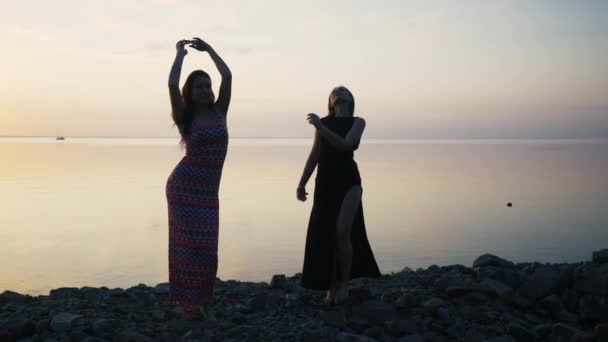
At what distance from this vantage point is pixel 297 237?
15984 mm

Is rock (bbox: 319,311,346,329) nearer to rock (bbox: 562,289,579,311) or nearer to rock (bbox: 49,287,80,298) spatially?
rock (bbox: 562,289,579,311)

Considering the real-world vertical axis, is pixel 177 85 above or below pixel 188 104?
above

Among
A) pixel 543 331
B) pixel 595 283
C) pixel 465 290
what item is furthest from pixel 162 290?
pixel 595 283

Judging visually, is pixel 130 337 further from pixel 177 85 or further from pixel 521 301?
pixel 521 301

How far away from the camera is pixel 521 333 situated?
5711 millimetres

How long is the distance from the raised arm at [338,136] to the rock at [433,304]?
188 cm

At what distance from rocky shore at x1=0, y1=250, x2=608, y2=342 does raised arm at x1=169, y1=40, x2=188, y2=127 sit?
204 cm

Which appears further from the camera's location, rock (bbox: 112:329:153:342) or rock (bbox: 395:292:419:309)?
rock (bbox: 395:292:419:309)

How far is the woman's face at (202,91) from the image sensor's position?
5680 millimetres

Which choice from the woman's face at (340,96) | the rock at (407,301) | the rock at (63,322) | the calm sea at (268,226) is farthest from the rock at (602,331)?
the calm sea at (268,226)

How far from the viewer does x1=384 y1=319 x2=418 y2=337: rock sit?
225 inches

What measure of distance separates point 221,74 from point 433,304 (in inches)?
130

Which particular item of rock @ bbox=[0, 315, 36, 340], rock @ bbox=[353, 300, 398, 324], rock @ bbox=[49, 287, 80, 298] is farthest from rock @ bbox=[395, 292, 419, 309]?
rock @ bbox=[49, 287, 80, 298]

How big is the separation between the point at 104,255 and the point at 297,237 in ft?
16.3
